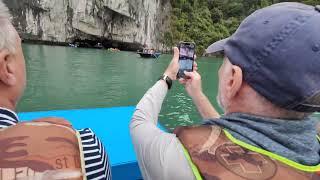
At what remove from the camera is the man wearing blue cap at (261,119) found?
0.42 m

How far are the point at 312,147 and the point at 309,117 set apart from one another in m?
0.05

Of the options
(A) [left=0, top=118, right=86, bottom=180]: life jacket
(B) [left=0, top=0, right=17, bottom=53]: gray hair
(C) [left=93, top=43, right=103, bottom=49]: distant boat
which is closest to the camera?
(A) [left=0, top=118, right=86, bottom=180]: life jacket

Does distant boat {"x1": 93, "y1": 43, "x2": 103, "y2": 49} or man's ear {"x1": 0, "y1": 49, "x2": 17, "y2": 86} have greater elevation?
man's ear {"x1": 0, "y1": 49, "x2": 17, "y2": 86}

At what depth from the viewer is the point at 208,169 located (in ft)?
1.35

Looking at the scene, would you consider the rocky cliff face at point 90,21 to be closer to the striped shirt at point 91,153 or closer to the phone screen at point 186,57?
the phone screen at point 186,57

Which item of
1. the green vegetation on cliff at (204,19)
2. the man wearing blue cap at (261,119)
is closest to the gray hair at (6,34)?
the man wearing blue cap at (261,119)

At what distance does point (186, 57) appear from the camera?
0.89 metres

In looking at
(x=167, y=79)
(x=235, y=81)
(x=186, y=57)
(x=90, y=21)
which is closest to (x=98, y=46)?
(x=90, y=21)

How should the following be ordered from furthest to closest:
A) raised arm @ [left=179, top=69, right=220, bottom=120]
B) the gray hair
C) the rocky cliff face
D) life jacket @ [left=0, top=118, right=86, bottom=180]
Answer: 1. the rocky cliff face
2. raised arm @ [left=179, top=69, right=220, bottom=120]
3. the gray hair
4. life jacket @ [left=0, top=118, right=86, bottom=180]

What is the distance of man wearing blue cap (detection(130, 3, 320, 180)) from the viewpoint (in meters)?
0.42

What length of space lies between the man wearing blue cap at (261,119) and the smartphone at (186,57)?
360 mm

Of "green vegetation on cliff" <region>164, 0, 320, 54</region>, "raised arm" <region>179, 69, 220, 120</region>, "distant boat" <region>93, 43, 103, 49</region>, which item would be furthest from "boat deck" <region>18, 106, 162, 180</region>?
"green vegetation on cliff" <region>164, 0, 320, 54</region>

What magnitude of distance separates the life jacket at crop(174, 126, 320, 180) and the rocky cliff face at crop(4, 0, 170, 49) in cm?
1553

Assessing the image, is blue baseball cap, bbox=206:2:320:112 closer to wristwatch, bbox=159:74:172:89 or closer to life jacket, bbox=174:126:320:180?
life jacket, bbox=174:126:320:180
